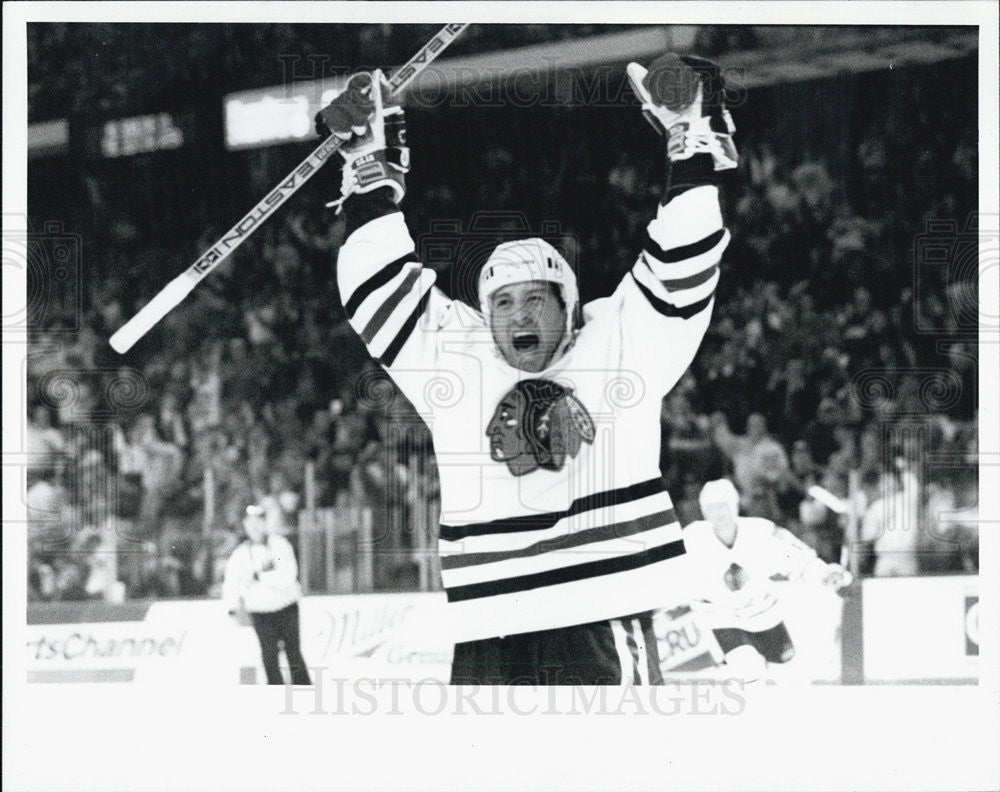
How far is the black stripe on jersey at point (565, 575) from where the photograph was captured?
2.76m

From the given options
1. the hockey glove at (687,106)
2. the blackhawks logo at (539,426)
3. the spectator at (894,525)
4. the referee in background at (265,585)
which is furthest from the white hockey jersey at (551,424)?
the spectator at (894,525)

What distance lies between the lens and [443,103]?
2.76 metres

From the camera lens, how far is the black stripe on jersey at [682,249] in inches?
109

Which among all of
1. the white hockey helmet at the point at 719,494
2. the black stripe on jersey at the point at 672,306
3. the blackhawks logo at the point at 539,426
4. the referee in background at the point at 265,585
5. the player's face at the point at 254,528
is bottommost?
the referee in background at the point at 265,585

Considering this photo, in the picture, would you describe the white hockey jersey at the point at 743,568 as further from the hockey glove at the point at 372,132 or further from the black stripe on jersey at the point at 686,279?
the hockey glove at the point at 372,132

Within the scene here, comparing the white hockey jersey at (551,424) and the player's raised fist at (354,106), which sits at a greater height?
the player's raised fist at (354,106)

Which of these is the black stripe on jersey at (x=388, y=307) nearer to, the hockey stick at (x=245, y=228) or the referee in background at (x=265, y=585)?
the hockey stick at (x=245, y=228)

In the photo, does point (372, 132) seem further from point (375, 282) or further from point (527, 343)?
point (527, 343)

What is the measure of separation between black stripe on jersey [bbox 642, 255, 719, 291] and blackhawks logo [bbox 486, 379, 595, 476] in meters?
0.35

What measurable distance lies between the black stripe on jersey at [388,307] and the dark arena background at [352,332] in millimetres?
42

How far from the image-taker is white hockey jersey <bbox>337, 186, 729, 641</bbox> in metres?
2.77

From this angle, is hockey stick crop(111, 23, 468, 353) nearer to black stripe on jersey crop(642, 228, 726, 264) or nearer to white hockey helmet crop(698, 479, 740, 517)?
black stripe on jersey crop(642, 228, 726, 264)

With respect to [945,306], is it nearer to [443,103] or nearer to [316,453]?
[443,103]

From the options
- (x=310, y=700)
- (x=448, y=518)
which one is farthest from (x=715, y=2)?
(x=310, y=700)
